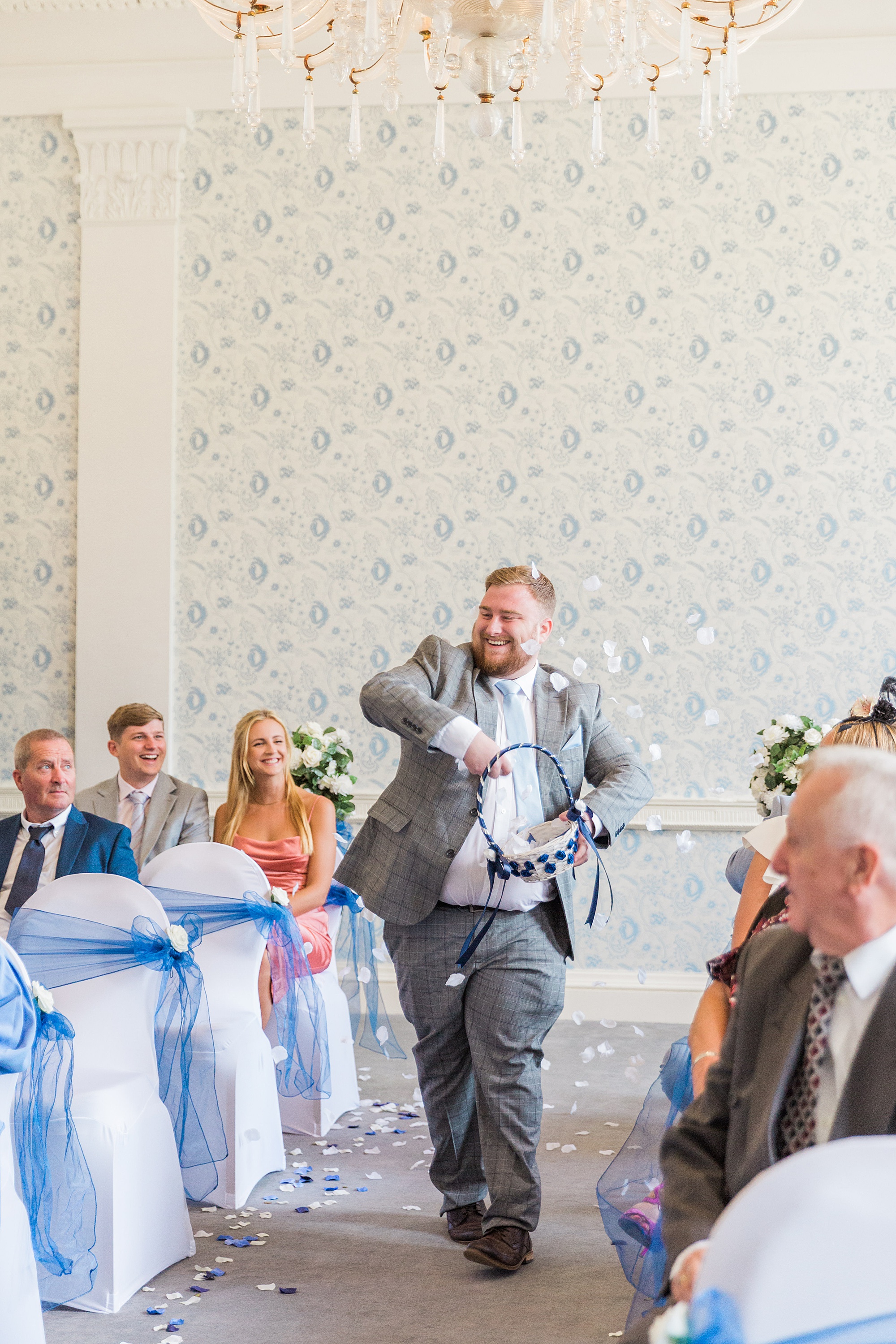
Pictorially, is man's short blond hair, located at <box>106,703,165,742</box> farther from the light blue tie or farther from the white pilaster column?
the light blue tie

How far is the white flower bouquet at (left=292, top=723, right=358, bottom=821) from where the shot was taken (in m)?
5.34

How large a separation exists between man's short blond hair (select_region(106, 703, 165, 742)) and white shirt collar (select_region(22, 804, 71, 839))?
106 cm

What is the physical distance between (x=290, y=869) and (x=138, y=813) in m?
0.96

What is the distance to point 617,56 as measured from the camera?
325 centimetres

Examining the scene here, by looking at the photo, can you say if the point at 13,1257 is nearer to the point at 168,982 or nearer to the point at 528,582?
the point at 168,982

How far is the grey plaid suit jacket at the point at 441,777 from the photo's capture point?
3248 millimetres

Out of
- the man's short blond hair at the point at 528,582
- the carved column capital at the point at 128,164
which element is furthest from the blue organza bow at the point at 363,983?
the carved column capital at the point at 128,164

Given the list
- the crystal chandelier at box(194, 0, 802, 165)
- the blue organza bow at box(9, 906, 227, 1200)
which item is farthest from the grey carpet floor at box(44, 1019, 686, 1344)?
the crystal chandelier at box(194, 0, 802, 165)

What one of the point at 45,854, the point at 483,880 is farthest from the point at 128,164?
the point at 483,880

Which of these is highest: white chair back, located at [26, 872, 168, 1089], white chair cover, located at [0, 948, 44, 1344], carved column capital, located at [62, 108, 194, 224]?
carved column capital, located at [62, 108, 194, 224]

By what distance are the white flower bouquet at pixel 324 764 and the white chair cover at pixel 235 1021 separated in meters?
1.48

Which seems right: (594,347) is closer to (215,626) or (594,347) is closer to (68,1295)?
(215,626)

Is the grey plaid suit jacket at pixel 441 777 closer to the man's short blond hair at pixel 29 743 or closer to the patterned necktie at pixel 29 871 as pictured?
the patterned necktie at pixel 29 871

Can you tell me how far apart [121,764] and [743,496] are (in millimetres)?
3196
